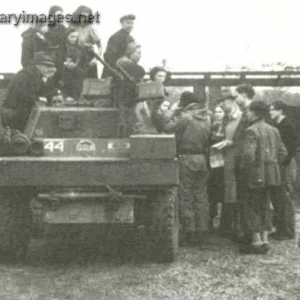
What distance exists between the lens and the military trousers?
8578 millimetres

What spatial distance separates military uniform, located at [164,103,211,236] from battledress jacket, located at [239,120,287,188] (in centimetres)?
63

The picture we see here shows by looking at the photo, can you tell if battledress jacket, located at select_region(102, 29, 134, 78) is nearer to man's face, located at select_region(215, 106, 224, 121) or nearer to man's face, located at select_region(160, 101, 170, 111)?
man's face, located at select_region(160, 101, 170, 111)

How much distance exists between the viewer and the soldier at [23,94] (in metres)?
8.69

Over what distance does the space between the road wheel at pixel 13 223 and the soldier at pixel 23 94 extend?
1.66m

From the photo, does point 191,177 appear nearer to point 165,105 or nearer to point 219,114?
point 219,114

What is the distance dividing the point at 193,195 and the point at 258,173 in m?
1.04

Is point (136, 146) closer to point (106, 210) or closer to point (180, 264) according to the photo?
point (106, 210)

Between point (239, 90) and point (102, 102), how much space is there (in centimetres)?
176

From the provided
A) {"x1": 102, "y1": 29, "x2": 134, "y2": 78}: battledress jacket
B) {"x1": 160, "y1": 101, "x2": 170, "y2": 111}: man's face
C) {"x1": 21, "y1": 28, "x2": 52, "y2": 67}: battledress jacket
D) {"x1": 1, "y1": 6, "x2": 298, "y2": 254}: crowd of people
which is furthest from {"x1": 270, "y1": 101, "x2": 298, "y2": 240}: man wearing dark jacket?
{"x1": 21, "y1": 28, "x2": 52, "y2": 67}: battledress jacket

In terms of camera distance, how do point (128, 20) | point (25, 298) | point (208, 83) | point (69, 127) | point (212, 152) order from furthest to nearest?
point (208, 83)
point (128, 20)
point (212, 152)
point (69, 127)
point (25, 298)

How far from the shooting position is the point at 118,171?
7.05 m

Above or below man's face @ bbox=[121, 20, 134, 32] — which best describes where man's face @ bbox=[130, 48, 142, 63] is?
below

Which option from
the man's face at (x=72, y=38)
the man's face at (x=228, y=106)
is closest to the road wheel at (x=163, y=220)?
the man's face at (x=228, y=106)

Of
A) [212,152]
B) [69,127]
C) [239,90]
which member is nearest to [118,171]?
[69,127]
